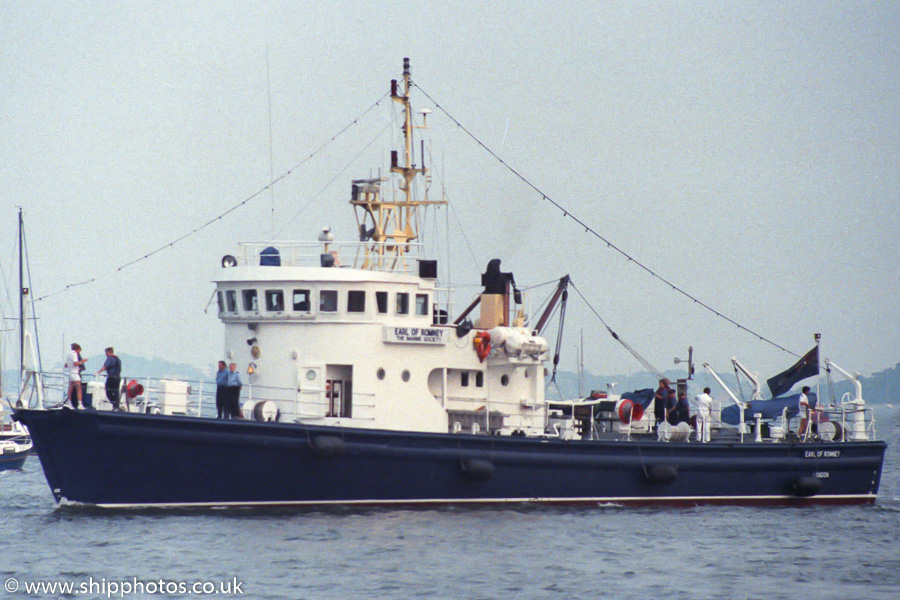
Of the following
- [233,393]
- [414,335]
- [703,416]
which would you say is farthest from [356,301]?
[703,416]

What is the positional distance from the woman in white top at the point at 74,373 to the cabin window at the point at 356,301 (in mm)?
4878

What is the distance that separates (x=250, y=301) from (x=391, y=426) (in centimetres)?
351

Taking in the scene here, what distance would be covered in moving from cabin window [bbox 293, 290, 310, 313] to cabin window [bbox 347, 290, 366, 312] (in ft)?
2.51

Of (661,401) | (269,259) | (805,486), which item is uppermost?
(269,259)

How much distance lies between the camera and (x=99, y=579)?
1786 centimetres

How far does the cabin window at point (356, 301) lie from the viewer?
23953 mm

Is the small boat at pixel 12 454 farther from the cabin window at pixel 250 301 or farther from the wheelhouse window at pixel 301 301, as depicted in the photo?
the wheelhouse window at pixel 301 301

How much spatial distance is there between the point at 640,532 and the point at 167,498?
326 inches

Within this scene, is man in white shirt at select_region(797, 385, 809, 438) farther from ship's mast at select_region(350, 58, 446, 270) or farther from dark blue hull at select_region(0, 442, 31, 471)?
dark blue hull at select_region(0, 442, 31, 471)

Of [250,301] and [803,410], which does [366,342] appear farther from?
[803,410]

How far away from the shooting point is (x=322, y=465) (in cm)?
2253

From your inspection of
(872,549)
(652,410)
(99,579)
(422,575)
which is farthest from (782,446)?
(99,579)

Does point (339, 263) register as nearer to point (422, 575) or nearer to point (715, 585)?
point (422, 575)

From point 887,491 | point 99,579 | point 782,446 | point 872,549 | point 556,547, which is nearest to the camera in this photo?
point 99,579
